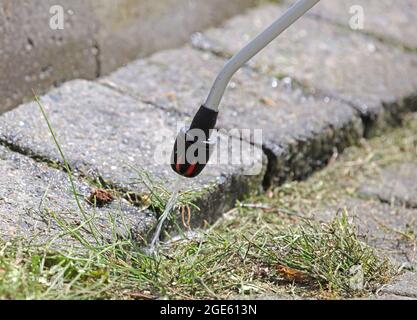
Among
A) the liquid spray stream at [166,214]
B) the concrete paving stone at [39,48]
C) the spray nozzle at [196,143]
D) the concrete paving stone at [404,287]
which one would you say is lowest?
the concrete paving stone at [404,287]

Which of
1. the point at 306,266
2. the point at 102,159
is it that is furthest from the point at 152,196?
the point at 306,266

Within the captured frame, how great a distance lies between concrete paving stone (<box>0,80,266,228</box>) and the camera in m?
2.11

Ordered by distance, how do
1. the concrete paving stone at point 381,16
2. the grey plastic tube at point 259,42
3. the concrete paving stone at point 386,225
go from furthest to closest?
the concrete paving stone at point 381,16 < the concrete paving stone at point 386,225 < the grey plastic tube at point 259,42

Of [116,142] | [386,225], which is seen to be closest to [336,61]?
[386,225]

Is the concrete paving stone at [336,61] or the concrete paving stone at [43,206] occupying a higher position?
the concrete paving stone at [336,61]

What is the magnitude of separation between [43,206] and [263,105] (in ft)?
2.92

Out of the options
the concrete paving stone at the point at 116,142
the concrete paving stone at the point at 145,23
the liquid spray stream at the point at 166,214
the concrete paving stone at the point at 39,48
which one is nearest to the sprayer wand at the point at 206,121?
the liquid spray stream at the point at 166,214

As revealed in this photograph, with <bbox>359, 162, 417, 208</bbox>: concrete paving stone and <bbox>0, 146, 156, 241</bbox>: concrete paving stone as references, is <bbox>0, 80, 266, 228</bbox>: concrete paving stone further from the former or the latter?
<bbox>359, 162, 417, 208</bbox>: concrete paving stone

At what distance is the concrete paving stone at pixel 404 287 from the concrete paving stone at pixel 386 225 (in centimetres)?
11

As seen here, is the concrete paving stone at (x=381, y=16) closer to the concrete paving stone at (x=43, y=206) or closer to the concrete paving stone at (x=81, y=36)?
the concrete paving stone at (x=81, y=36)

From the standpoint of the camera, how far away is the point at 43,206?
1895 millimetres

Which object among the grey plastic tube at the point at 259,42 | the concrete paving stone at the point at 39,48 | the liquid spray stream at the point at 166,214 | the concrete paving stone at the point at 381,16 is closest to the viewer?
the grey plastic tube at the point at 259,42

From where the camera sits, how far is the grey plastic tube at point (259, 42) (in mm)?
1764

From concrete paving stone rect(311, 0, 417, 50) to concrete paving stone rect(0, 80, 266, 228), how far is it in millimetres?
1044
